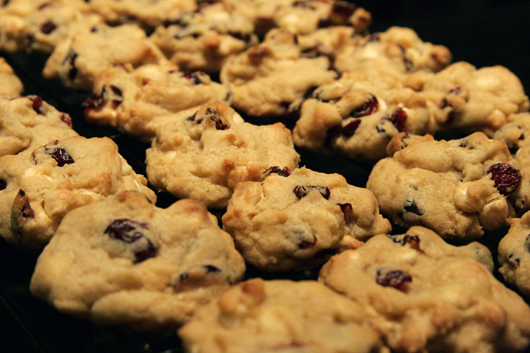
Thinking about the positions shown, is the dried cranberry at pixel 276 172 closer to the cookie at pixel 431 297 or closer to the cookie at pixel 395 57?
the cookie at pixel 431 297

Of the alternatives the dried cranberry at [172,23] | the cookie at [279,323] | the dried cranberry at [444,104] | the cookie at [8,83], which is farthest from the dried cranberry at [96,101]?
the dried cranberry at [444,104]

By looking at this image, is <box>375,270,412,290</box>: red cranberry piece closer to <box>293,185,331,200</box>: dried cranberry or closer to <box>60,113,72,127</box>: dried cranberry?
<box>293,185,331,200</box>: dried cranberry

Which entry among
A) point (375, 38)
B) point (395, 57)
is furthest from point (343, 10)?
point (395, 57)

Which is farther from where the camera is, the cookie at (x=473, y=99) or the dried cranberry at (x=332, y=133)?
the cookie at (x=473, y=99)

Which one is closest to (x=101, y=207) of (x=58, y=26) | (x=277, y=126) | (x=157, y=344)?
(x=157, y=344)

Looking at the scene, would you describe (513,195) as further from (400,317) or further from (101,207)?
(101,207)

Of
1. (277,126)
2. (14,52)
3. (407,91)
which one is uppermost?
(407,91)

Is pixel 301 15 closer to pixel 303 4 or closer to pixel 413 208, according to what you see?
pixel 303 4
